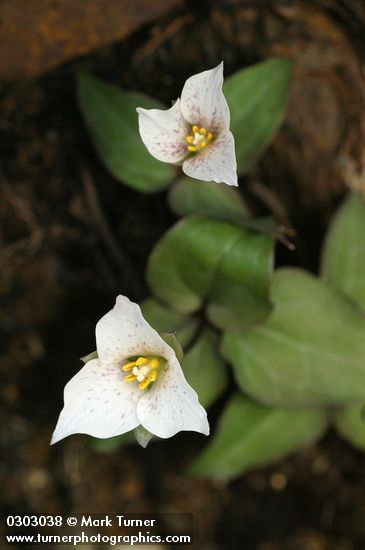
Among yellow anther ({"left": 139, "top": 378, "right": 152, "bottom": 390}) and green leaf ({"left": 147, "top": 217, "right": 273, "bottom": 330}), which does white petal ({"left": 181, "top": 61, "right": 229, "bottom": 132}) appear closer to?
green leaf ({"left": 147, "top": 217, "right": 273, "bottom": 330})

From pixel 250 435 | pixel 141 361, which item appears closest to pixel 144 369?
pixel 141 361

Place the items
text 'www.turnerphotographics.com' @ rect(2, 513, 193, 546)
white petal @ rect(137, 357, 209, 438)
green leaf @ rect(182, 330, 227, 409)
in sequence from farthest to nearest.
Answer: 1. text 'www.turnerphotographics.com' @ rect(2, 513, 193, 546)
2. green leaf @ rect(182, 330, 227, 409)
3. white petal @ rect(137, 357, 209, 438)

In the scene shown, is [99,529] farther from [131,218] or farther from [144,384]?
[144,384]

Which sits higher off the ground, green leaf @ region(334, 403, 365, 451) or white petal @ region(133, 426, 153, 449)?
white petal @ region(133, 426, 153, 449)

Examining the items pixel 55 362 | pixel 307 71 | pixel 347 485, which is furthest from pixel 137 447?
pixel 307 71

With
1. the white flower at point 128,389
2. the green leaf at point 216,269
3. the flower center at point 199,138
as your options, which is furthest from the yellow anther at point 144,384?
the flower center at point 199,138

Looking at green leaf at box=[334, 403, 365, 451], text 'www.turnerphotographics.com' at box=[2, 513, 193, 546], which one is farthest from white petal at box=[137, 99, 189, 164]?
text 'www.turnerphotographics.com' at box=[2, 513, 193, 546]
